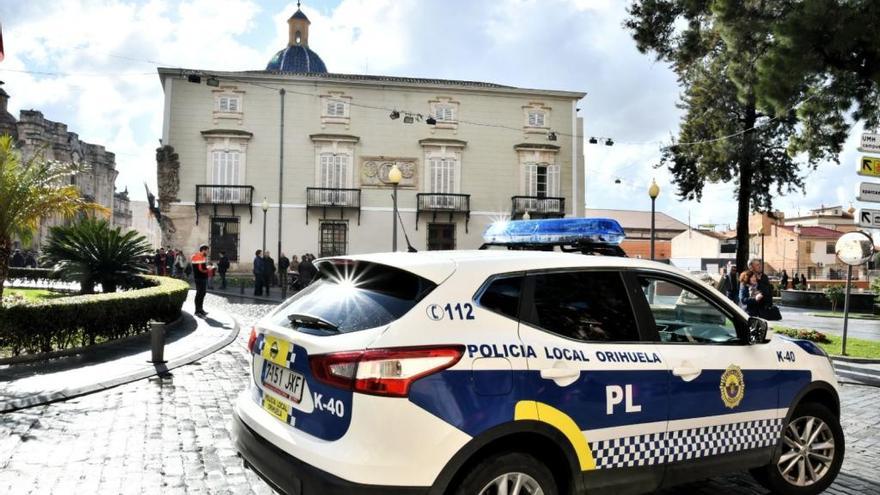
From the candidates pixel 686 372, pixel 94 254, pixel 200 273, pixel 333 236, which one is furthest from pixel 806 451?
pixel 333 236

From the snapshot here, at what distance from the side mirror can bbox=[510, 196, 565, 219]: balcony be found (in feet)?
98.8

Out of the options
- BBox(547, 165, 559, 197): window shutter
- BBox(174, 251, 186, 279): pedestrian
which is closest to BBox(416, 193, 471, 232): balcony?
BBox(547, 165, 559, 197): window shutter

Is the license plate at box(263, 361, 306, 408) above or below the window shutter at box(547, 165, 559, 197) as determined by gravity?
below

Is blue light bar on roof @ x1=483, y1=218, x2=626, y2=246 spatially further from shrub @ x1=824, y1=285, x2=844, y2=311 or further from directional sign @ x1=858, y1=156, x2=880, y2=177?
shrub @ x1=824, y1=285, x2=844, y2=311

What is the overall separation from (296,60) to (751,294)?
4961 centimetres

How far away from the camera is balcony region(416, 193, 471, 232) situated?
108 ft

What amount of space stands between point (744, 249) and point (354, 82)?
21132mm

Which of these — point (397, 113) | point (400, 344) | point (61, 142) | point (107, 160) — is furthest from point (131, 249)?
point (107, 160)

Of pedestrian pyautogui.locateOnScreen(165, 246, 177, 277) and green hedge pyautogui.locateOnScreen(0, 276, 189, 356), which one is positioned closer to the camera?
green hedge pyautogui.locateOnScreen(0, 276, 189, 356)

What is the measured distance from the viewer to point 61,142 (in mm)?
45969

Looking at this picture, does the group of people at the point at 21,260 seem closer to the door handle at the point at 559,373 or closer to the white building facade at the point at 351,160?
the white building facade at the point at 351,160

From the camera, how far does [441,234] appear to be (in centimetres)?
3356

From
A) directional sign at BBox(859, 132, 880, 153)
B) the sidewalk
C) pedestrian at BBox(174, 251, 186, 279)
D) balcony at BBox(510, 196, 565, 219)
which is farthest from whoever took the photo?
balcony at BBox(510, 196, 565, 219)

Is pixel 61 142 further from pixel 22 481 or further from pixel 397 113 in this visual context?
pixel 22 481
